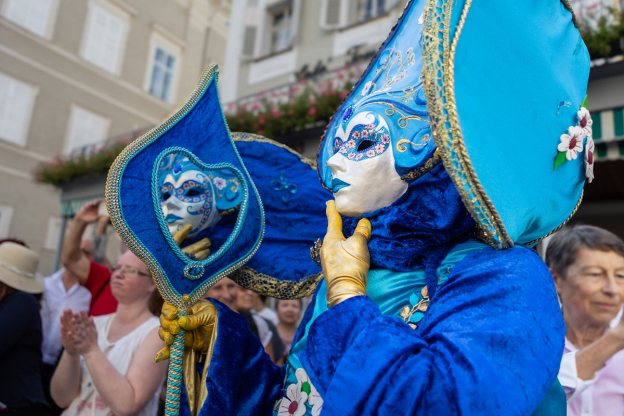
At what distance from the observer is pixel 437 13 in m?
0.94

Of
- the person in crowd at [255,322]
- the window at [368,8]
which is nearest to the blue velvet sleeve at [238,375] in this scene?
the person in crowd at [255,322]

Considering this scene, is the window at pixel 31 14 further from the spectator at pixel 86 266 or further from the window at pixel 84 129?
the spectator at pixel 86 266

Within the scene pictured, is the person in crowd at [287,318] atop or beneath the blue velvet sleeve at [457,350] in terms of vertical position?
beneath

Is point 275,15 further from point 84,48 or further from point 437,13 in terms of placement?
point 437,13

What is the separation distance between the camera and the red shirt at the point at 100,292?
3082mm

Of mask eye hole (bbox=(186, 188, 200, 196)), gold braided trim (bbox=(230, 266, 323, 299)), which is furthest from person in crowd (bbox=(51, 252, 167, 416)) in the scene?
mask eye hole (bbox=(186, 188, 200, 196))

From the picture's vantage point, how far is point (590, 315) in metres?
1.94

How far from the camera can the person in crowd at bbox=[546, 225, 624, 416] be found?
1730mm

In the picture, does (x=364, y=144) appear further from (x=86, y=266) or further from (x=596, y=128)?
(x=596, y=128)

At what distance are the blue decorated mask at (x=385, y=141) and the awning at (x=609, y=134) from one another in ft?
9.14

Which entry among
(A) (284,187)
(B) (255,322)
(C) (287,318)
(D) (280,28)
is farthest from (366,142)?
(D) (280,28)

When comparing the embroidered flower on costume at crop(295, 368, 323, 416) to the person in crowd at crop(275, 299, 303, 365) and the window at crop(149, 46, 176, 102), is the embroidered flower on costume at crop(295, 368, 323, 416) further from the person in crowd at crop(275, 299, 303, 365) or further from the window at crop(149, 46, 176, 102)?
the window at crop(149, 46, 176, 102)

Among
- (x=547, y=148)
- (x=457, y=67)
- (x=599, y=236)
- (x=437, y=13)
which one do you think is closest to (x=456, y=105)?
(x=457, y=67)

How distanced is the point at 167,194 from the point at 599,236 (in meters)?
1.83
